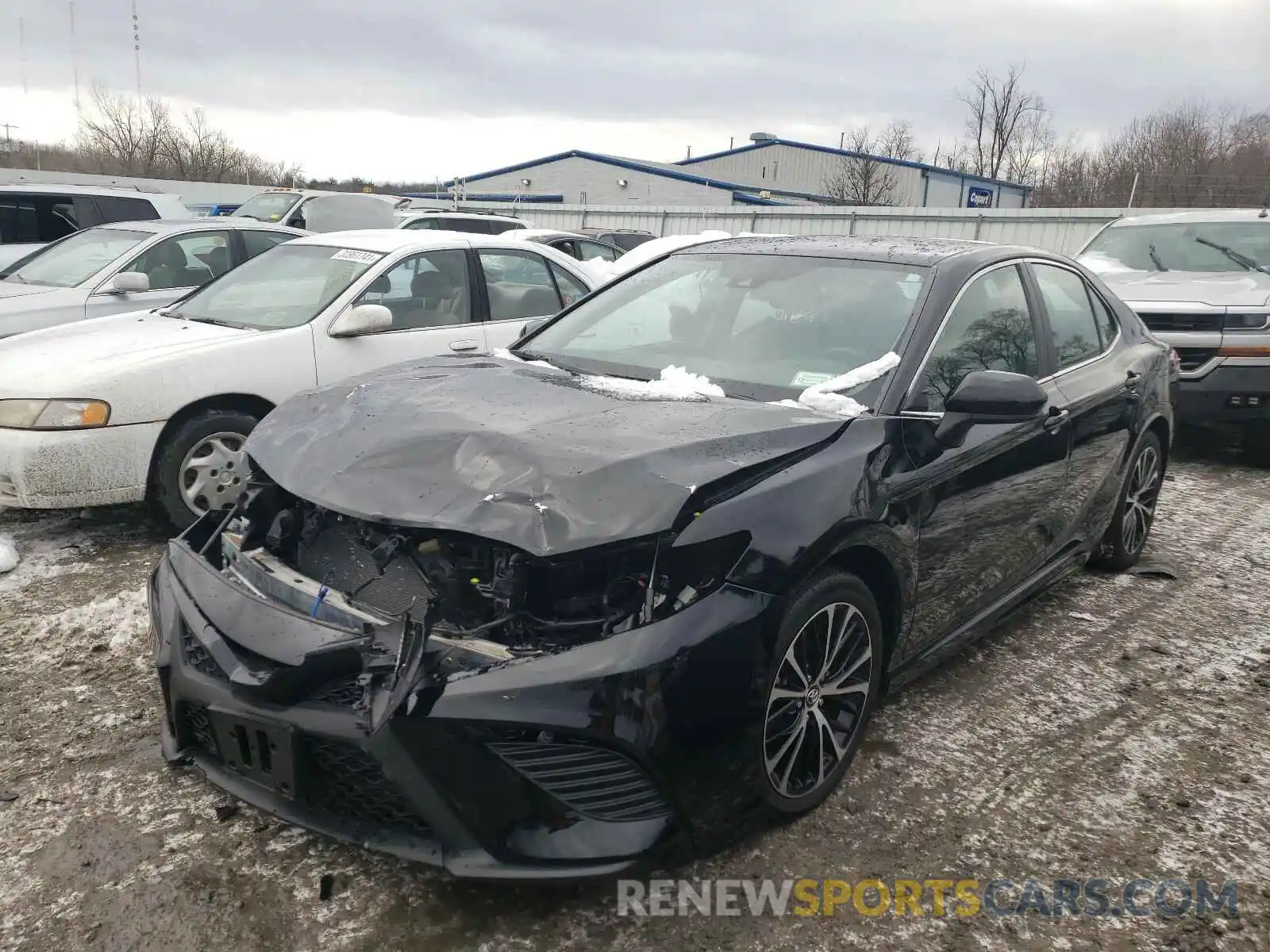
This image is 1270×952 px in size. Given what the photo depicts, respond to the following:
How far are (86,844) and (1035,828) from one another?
265cm

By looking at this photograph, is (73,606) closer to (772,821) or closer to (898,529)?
(772,821)

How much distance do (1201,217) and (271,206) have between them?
13.7 m

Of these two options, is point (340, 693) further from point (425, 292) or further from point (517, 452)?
point (425, 292)

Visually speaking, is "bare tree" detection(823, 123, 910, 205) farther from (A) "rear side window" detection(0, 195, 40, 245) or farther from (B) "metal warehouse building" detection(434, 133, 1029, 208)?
(A) "rear side window" detection(0, 195, 40, 245)

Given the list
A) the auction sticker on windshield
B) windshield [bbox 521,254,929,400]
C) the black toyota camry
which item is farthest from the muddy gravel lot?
the auction sticker on windshield

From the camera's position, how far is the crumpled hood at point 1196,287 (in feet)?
24.1

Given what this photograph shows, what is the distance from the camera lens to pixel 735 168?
49.6 metres

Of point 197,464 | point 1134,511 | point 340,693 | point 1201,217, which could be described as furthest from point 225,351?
point 1201,217

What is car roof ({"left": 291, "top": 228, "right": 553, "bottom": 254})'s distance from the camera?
5891mm

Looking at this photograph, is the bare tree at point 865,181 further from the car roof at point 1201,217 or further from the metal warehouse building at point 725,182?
the car roof at point 1201,217

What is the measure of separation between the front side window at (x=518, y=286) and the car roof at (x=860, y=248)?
7.41 ft

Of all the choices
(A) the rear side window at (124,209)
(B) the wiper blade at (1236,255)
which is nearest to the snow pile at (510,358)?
(B) the wiper blade at (1236,255)

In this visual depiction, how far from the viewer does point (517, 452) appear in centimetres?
251

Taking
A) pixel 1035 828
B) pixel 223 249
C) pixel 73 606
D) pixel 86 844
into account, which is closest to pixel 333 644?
pixel 86 844
